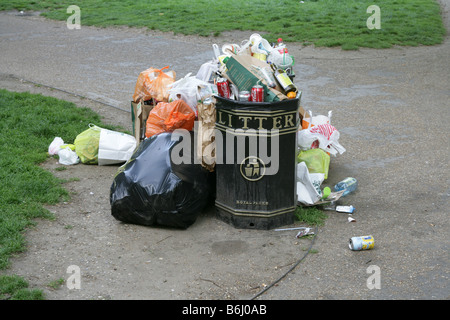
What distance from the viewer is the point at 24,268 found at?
4336mm

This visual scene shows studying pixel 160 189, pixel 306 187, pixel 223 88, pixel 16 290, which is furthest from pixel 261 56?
pixel 16 290

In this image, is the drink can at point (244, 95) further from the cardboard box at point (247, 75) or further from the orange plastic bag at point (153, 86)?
the orange plastic bag at point (153, 86)

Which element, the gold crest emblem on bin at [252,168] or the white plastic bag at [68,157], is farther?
the white plastic bag at [68,157]

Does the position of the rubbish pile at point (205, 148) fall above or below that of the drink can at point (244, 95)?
below

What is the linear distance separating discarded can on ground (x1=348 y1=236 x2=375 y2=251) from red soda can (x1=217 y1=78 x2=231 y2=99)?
1.55m

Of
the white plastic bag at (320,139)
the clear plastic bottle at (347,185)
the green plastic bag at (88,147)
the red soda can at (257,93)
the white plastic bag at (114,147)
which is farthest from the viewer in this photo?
the green plastic bag at (88,147)

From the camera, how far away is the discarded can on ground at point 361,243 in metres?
4.59

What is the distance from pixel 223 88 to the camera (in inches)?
194

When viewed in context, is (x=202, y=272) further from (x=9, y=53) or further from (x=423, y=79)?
(x=9, y=53)

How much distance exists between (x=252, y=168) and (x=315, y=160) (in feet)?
3.87

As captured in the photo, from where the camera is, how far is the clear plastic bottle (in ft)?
18.6

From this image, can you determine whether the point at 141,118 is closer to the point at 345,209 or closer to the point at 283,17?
the point at 345,209

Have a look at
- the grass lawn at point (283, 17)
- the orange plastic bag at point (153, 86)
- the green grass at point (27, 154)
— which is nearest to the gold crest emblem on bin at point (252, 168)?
the orange plastic bag at point (153, 86)

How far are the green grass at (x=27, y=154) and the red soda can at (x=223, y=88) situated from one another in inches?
71.1
